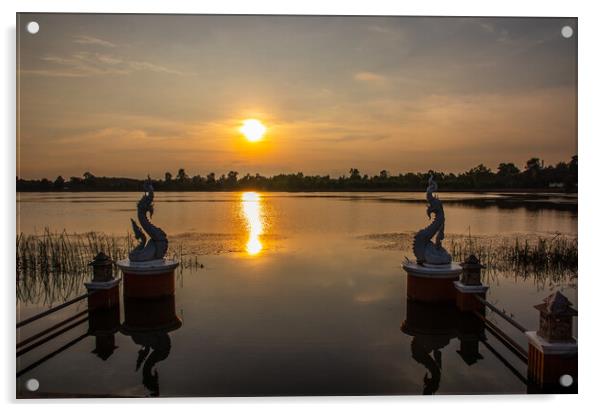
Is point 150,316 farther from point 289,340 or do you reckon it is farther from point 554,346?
point 554,346

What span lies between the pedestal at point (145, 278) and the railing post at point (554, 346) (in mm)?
4803

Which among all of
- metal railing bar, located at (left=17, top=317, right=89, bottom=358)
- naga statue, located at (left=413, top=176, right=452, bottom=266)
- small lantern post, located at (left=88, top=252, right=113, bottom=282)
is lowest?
metal railing bar, located at (left=17, top=317, right=89, bottom=358)

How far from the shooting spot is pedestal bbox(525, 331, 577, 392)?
404 cm

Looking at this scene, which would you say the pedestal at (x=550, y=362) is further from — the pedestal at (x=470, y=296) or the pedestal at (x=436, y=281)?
the pedestal at (x=436, y=281)

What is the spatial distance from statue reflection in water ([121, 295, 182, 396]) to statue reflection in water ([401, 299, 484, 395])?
2.79 metres

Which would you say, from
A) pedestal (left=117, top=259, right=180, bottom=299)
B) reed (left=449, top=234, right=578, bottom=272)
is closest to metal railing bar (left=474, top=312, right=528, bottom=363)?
reed (left=449, top=234, right=578, bottom=272)

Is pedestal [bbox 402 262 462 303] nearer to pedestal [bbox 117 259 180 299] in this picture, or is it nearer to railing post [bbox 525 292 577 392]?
railing post [bbox 525 292 577 392]

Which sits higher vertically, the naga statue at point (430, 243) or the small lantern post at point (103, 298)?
the naga statue at point (430, 243)

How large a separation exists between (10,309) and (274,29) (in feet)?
13.5

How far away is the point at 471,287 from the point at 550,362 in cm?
202

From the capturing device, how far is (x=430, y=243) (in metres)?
6.61

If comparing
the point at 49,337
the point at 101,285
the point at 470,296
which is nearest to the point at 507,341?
the point at 470,296

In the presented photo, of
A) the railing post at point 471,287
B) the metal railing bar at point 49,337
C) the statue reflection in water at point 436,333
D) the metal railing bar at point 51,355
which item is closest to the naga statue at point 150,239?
the metal railing bar at point 49,337

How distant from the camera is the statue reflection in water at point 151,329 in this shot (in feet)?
15.2
